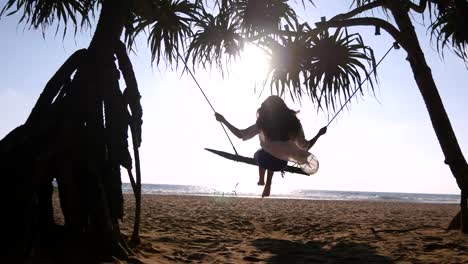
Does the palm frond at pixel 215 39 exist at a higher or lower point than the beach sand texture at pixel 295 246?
higher

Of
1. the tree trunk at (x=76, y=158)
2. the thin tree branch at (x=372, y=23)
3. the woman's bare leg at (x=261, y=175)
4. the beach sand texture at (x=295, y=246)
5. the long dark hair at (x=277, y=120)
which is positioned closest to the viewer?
the tree trunk at (x=76, y=158)

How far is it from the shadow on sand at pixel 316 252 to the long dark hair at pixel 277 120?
4.81 feet

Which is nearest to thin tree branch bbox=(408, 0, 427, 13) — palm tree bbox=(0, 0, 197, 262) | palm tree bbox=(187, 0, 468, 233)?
palm tree bbox=(187, 0, 468, 233)

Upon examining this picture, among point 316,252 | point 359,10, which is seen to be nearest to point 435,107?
point 359,10

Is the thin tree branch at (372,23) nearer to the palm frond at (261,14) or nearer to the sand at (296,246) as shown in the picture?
the palm frond at (261,14)

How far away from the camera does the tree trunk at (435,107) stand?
5352mm

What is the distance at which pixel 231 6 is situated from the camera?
263 inches

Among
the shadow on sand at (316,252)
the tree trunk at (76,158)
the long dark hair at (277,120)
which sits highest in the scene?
the long dark hair at (277,120)

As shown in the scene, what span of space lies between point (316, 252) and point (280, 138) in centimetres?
178

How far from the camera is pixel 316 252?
15.8 ft

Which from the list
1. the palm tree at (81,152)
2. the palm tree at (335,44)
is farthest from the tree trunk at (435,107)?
the palm tree at (81,152)

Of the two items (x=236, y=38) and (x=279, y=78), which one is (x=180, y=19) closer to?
(x=236, y=38)

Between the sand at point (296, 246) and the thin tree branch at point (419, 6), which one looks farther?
the thin tree branch at point (419, 6)

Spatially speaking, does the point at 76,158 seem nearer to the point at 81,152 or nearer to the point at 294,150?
the point at 81,152
